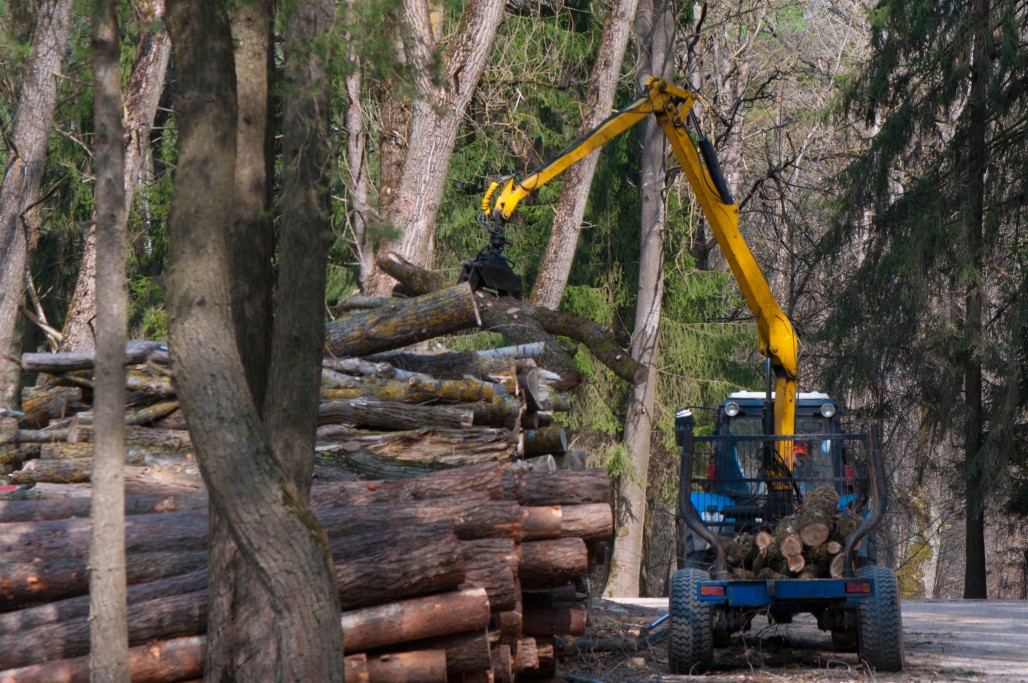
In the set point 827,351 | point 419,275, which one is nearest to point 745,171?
point 827,351

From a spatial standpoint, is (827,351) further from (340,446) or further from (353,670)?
(353,670)

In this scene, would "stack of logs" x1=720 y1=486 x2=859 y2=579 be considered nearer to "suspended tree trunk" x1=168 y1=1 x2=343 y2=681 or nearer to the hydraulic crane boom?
the hydraulic crane boom

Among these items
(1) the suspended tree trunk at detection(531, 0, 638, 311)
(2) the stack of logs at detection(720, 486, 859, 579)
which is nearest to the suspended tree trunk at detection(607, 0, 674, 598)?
(1) the suspended tree trunk at detection(531, 0, 638, 311)

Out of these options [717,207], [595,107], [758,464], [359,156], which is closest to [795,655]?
[758,464]

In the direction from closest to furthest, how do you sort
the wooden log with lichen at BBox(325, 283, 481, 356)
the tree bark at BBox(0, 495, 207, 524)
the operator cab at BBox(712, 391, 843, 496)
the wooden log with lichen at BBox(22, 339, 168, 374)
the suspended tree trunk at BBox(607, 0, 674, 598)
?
the tree bark at BBox(0, 495, 207, 524) < the wooden log with lichen at BBox(22, 339, 168, 374) < the wooden log with lichen at BBox(325, 283, 481, 356) < the operator cab at BBox(712, 391, 843, 496) < the suspended tree trunk at BBox(607, 0, 674, 598)

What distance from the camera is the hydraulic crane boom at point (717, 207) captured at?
12.1m

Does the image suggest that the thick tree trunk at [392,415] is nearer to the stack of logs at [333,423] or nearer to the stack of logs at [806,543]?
the stack of logs at [333,423]

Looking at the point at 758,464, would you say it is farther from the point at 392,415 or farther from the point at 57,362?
the point at 57,362

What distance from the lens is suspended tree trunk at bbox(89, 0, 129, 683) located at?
6.02 metres

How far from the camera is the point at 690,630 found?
9867 mm

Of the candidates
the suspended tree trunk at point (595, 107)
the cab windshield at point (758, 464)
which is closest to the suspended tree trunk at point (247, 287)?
the cab windshield at point (758, 464)

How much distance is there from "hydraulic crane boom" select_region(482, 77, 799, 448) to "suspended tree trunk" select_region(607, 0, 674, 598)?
38.6 ft

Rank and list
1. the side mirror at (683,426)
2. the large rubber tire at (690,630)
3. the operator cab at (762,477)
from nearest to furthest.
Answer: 1. the large rubber tire at (690,630)
2. the side mirror at (683,426)
3. the operator cab at (762,477)

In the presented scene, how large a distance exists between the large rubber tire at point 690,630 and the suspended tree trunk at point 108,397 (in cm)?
507
